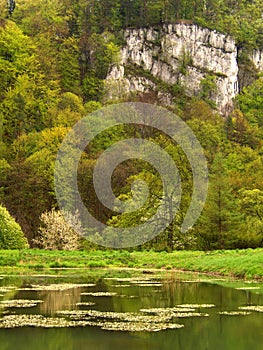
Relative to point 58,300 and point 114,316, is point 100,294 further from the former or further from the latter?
point 114,316

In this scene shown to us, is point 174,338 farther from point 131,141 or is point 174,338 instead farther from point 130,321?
point 131,141

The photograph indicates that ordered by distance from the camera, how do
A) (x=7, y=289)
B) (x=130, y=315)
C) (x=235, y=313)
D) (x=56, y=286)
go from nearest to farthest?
(x=130, y=315)
(x=235, y=313)
(x=7, y=289)
(x=56, y=286)

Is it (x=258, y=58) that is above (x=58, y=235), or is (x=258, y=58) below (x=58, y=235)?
above

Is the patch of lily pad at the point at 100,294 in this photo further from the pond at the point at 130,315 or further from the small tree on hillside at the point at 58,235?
the small tree on hillside at the point at 58,235

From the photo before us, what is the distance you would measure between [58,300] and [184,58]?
128 meters

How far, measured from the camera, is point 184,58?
149 meters

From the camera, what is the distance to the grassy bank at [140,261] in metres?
40.3

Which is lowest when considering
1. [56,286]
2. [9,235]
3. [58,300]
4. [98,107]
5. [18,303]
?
[9,235]

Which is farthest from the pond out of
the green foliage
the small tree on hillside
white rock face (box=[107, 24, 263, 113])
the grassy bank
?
white rock face (box=[107, 24, 263, 113])

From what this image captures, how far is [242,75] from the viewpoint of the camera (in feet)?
514

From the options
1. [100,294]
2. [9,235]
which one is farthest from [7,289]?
[9,235]

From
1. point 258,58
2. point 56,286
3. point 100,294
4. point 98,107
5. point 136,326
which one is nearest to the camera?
point 136,326

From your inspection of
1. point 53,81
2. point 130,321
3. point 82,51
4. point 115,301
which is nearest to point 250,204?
point 115,301

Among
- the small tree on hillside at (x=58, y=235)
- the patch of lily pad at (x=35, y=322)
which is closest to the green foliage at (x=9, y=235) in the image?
the small tree on hillside at (x=58, y=235)
